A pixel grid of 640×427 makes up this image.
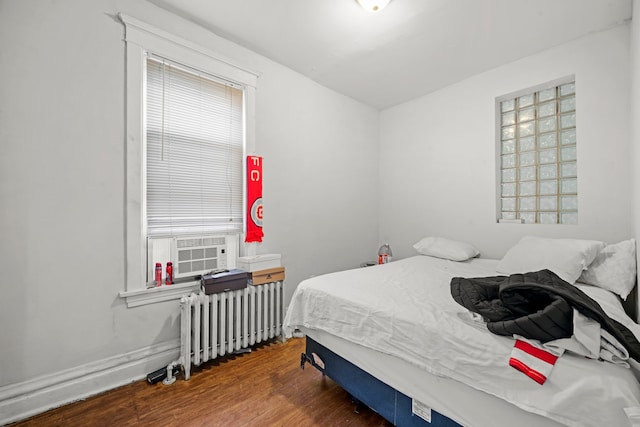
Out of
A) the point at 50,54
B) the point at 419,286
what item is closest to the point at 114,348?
the point at 50,54

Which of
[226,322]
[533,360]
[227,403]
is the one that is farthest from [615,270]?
[226,322]

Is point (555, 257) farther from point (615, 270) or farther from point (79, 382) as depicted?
point (79, 382)

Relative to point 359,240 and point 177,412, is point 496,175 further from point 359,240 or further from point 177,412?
point 177,412

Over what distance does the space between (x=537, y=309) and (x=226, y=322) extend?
6.91ft

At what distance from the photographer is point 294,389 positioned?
1817 mm

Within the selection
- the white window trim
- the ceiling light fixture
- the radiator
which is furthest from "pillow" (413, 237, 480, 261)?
the white window trim

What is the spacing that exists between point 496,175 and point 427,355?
8.02 ft

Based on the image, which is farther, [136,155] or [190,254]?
[190,254]

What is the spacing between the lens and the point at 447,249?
2.83 metres

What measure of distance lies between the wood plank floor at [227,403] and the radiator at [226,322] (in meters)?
0.15

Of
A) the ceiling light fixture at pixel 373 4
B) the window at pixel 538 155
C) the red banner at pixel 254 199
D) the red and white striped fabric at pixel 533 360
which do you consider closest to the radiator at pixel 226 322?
the red banner at pixel 254 199

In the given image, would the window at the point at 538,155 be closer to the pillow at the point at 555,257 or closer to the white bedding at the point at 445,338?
the pillow at the point at 555,257

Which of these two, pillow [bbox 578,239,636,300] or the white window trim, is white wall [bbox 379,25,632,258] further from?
the white window trim

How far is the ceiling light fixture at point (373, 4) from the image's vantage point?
1.93 meters
